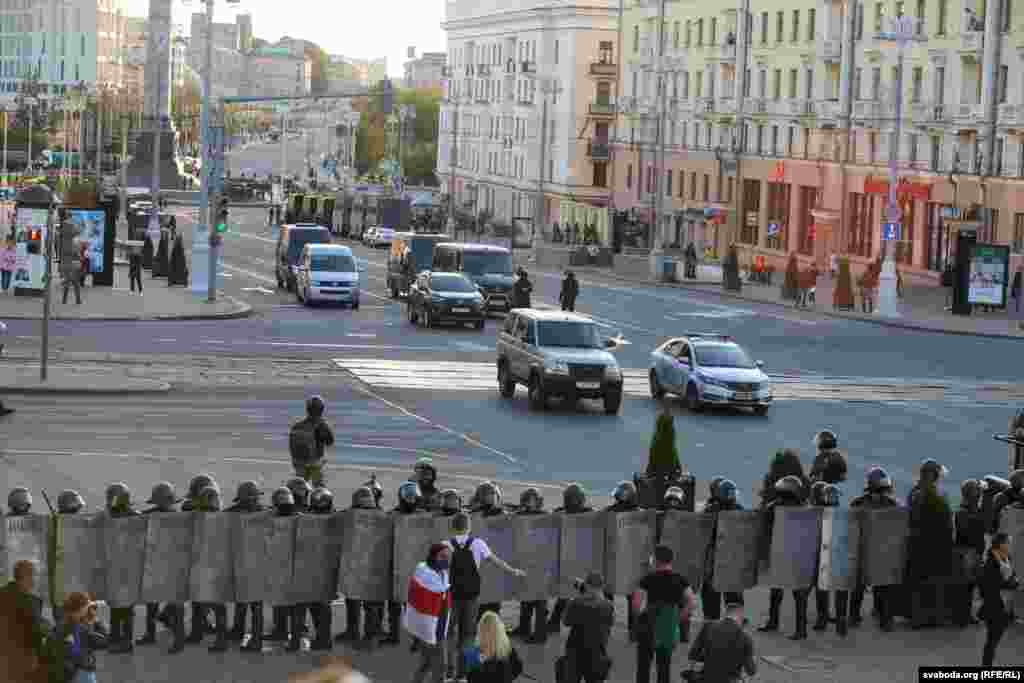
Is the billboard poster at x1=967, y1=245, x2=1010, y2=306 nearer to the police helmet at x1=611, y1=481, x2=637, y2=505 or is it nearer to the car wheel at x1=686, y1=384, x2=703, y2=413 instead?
the car wheel at x1=686, y1=384, x2=703, y2=413

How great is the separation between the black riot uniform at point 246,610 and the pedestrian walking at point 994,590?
606cm

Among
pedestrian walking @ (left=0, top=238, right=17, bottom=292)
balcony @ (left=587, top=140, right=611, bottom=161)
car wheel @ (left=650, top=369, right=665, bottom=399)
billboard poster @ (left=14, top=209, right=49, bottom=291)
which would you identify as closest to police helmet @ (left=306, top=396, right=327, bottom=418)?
car wheel @ (left=650, top=369, right=665, bottom=399)

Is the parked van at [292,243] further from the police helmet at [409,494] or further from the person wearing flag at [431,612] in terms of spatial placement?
the person wearing flag at [431,612]

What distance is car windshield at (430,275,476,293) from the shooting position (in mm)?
53688

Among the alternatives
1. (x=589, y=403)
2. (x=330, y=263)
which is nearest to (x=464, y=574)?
(x=589, y=403)

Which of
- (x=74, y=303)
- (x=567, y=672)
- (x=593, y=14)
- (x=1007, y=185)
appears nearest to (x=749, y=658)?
(x=567, y=672)

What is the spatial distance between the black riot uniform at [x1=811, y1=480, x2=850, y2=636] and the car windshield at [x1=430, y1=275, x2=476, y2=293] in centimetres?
3407

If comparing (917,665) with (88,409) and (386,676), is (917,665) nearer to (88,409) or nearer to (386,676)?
(386,676)

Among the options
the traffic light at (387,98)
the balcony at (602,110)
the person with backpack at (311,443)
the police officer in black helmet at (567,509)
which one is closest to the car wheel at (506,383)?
the person with backpack at (311,443)

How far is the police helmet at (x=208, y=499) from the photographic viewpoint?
711 inches

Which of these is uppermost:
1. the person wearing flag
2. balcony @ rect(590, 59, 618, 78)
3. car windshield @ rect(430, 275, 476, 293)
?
balcony @ rect(590, 59, 618, 78)

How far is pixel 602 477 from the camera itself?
2834 cm

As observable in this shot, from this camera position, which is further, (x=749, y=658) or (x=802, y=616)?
(x=802, y=616)

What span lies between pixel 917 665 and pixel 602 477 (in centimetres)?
1047
